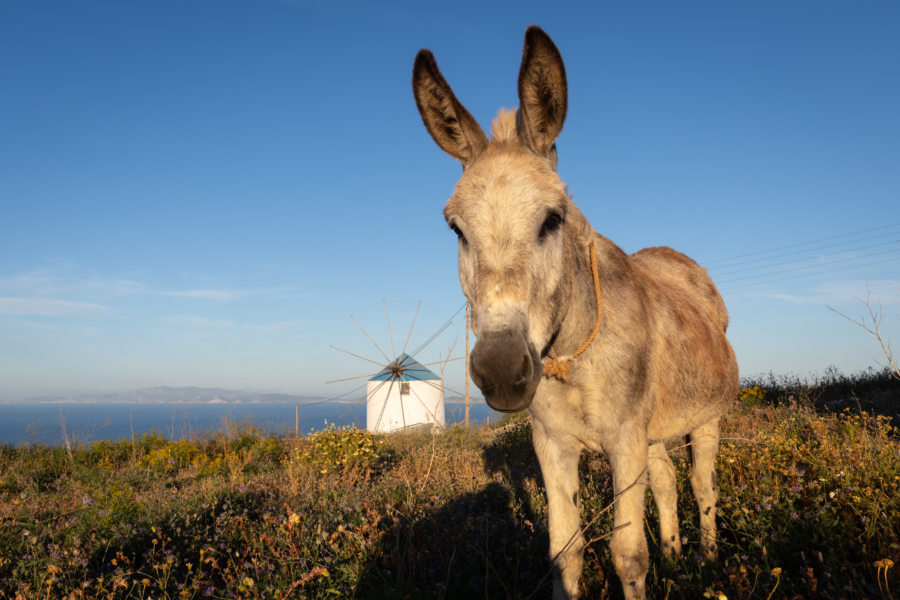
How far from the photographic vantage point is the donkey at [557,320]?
7.14 feet

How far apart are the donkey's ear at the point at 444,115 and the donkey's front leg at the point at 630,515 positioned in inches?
73.7

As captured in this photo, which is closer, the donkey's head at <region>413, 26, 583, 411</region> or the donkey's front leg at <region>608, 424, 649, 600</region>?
the donkey's head at <region>413, 26, 583, 411</region>

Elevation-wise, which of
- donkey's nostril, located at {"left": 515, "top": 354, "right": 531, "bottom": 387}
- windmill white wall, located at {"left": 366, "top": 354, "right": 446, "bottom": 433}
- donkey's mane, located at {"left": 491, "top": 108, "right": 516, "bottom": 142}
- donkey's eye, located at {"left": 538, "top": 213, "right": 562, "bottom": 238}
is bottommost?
windmill white wall, located at {"left": 366, "top": 354, "right": 446, "bottom": 433}

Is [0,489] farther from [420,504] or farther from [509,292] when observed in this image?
[509,292]

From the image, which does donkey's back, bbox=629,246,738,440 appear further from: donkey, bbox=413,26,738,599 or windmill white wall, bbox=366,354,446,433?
windmill white wall, bbox=366,354,446,433

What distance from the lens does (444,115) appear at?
289 cm

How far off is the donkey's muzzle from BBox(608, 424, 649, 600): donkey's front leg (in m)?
1.22

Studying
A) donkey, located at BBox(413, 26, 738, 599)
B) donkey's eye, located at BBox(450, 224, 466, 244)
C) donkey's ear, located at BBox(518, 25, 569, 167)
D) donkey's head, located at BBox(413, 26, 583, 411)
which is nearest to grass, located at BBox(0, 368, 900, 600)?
donkey, located at BBox(413, 26, 738, 599)

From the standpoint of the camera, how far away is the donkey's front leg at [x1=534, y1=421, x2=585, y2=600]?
3.06 m

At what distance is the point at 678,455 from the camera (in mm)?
6836

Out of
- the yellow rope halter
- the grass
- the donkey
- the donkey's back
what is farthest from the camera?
the donkey's back

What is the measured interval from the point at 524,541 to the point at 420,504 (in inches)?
48.4

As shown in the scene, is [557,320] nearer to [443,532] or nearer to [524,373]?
[524,373]

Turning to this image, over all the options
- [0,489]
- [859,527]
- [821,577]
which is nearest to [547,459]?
[821,577]
